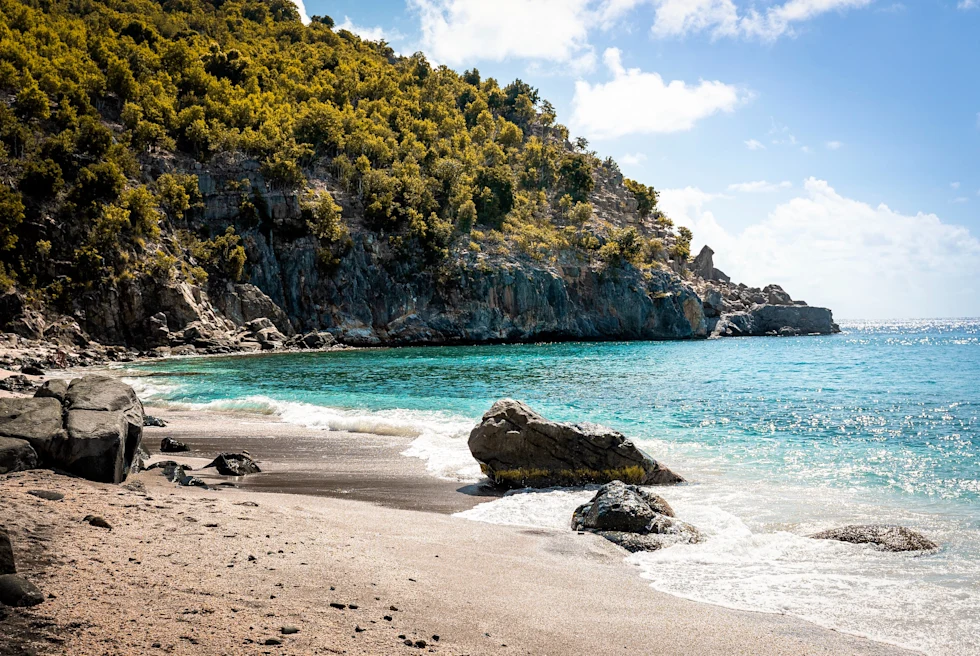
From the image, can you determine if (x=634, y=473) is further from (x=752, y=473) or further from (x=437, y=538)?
(x=437, y=538)

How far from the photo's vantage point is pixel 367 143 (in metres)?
106

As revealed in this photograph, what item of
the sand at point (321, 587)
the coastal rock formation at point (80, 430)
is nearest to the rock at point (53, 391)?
the coastal rock formation at point (80, 430)

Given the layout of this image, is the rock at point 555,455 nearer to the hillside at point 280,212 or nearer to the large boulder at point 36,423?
the large boulder at point 36,423

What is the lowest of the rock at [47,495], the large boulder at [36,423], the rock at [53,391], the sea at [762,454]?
the sea at [762,454]

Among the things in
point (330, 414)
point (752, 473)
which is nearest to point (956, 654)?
point (752, 473)

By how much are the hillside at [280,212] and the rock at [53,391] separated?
57.9 meters

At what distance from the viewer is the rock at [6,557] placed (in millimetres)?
5289

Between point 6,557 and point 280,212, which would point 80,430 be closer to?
point 6,557

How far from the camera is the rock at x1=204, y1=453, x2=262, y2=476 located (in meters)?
13.9

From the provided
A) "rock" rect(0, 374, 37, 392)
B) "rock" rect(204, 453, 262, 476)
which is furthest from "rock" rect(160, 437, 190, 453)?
"rock" rect(0, 374, 37, 392)

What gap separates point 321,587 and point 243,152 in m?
97.0

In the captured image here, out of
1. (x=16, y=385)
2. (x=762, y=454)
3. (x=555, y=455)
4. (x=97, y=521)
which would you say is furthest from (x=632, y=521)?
(x=16, y=385)

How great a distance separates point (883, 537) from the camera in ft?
30.5

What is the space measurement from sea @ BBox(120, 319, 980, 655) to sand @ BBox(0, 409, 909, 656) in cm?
94
